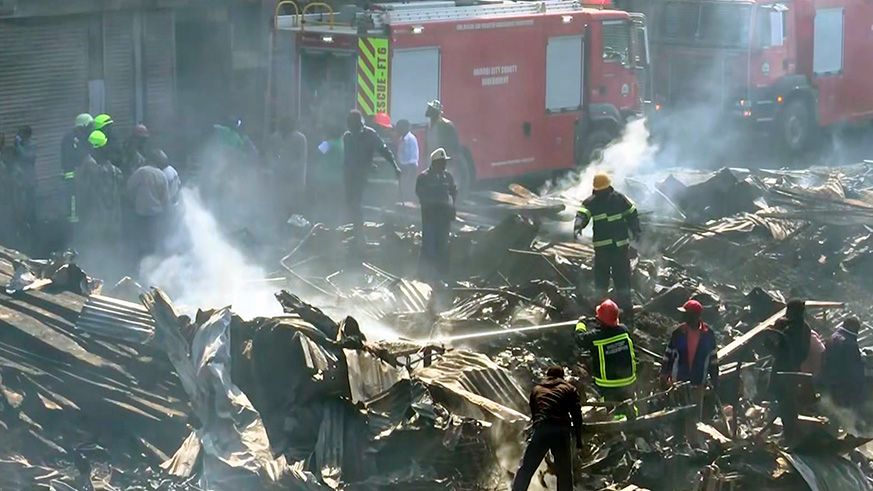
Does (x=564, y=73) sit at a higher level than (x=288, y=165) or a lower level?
higher

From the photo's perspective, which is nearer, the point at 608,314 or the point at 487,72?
the point at 608,314

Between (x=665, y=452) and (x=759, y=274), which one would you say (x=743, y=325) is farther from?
Result: (x=665, y=452)

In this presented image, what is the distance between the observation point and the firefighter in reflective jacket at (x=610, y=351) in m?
10.5

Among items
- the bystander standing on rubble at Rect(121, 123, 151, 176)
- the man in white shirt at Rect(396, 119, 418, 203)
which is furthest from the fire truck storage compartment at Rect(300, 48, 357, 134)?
the bystander standing on rubble at Rect(121, 123, 151, 176)

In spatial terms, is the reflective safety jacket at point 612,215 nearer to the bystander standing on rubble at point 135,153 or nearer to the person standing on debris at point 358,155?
the person standing on debris at point 358,155

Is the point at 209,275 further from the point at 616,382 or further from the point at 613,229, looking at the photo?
the point at 616,382

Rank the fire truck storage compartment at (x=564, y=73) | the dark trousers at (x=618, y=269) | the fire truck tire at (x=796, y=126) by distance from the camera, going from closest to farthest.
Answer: the dark trousers at (x=618, y=269) → the fire truck storage compartment at (x=564, y=73) → the fire truck tire at (x=796, y=126)

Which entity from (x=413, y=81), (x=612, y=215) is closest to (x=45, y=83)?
(x=413, y=81)

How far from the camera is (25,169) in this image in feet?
52.6

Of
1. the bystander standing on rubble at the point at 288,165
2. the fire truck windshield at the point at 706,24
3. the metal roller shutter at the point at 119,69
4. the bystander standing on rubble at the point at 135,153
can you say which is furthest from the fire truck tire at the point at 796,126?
the bystander standing on rubble at the point at 135,153

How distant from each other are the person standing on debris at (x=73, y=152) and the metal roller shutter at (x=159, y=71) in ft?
16.0

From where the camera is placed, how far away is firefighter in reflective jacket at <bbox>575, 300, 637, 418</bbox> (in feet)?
34.4

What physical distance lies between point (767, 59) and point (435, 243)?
11.4m

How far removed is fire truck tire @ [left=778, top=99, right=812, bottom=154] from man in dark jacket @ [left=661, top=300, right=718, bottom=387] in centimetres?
1452
